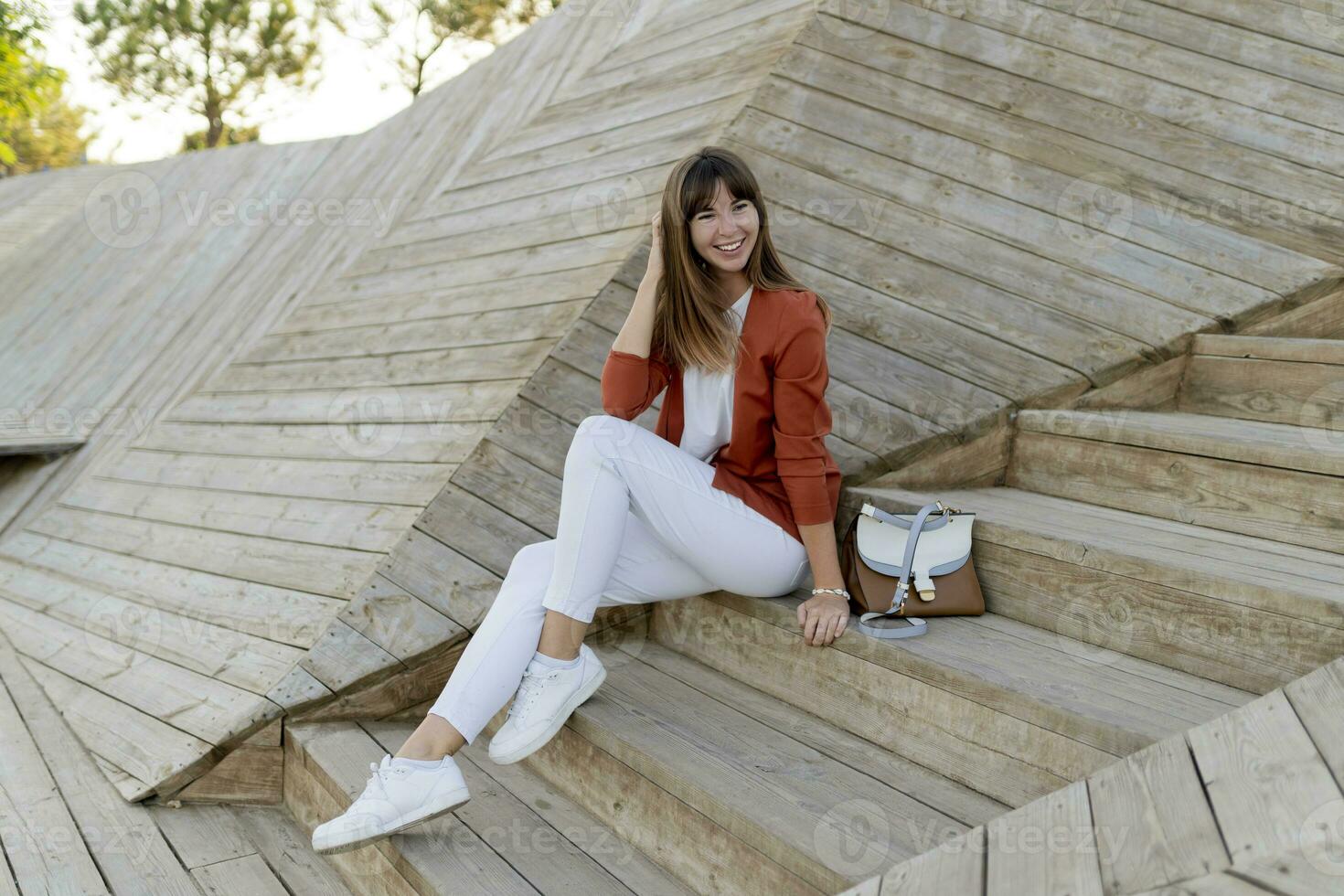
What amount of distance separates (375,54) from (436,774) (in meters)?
19.6

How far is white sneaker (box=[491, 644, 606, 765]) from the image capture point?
77.8 inches

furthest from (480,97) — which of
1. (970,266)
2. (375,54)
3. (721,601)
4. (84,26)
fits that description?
(84,26)

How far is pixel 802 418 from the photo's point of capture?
2.07 m

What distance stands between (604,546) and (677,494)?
0.18m

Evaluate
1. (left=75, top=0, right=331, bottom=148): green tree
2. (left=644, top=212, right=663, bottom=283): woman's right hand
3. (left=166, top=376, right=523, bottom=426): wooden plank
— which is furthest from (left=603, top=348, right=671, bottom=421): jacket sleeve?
(left=75, top=0, right=331, bottom=148): green tree

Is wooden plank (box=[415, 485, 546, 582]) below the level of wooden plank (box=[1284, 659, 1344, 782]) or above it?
below

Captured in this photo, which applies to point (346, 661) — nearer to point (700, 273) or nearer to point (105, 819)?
point (105, 819)

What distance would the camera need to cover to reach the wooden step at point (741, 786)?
1.60m

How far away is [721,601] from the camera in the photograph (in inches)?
88.7

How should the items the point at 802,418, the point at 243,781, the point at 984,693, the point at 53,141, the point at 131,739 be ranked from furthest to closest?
the point at 53,141 → the point at 131,739 → the point at 243,781 → the point at 802,418 → the point at 984,693

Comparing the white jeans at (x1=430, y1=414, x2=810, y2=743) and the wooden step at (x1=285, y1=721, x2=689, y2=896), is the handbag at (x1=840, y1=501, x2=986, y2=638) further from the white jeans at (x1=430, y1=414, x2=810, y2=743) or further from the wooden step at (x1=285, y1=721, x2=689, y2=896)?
the wooden step at (x1=285, y1=721, x2=689, y2=896)

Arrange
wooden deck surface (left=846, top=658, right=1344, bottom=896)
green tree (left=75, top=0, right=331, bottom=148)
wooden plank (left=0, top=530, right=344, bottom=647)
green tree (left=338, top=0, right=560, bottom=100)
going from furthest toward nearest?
green tree (left=75, top=0, right=331, bottom=148) → green tree (left=338, top=0, right=560, bottom=100) → wooden plank (left=0, top=530, right=344, bottom=647) → wooden deck surface (left=846, top=658, right=1344, bottom=896)

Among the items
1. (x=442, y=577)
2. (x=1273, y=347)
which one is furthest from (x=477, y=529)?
(x=1273, y=347)

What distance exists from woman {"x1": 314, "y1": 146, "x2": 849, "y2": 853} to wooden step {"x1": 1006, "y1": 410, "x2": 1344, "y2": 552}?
0.64 metres
